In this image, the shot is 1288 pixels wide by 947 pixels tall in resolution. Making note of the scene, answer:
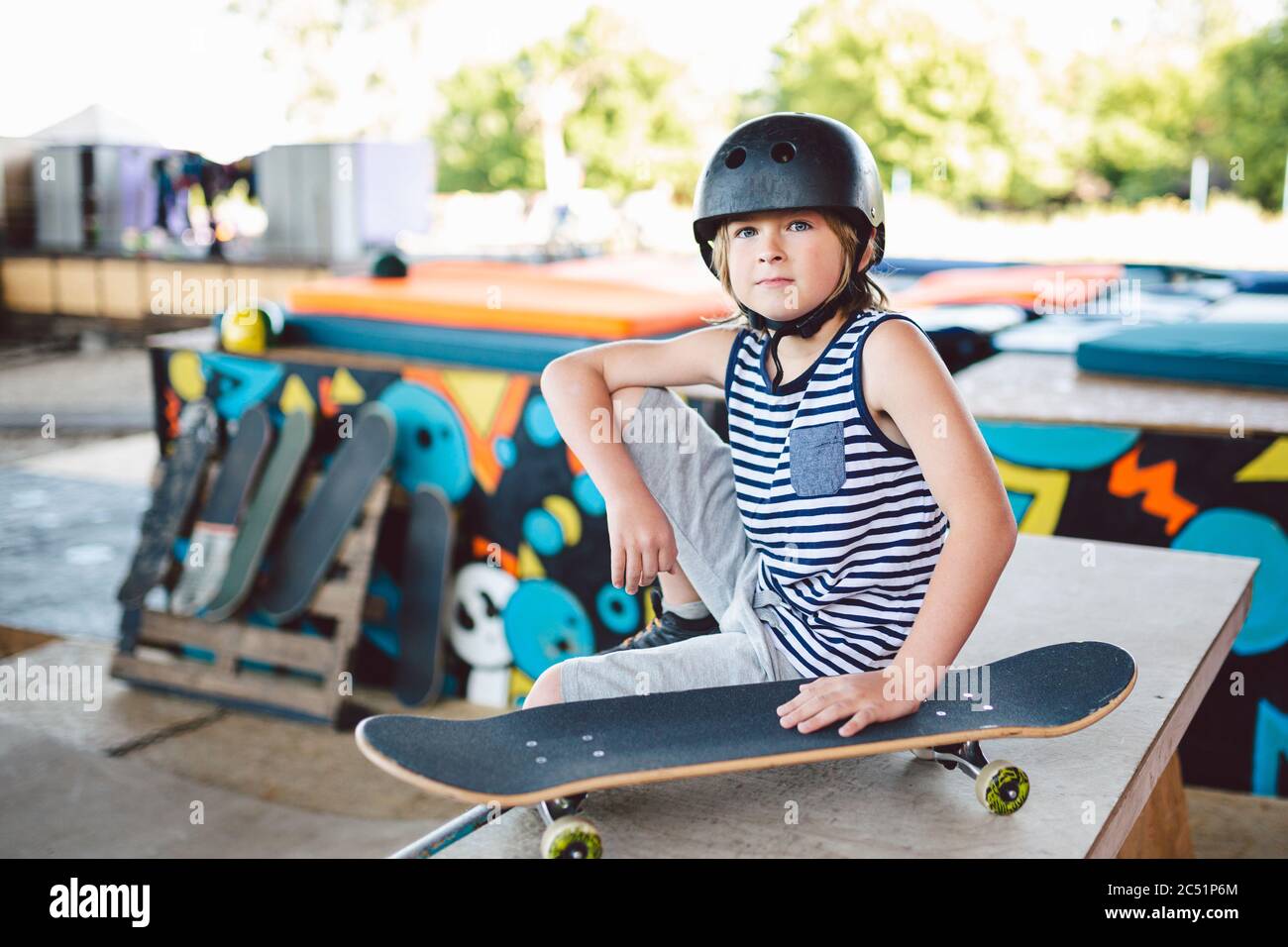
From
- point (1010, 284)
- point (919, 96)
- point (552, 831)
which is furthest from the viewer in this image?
point (919, 96)

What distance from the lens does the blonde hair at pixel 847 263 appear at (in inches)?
65.6

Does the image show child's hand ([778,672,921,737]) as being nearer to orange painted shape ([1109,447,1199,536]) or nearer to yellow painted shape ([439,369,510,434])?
orange painted shape ([1109,447,1199,536])

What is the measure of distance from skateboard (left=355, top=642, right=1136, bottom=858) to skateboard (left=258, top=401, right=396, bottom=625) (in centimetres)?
237

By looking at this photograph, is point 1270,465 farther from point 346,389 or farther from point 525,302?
point 346,389

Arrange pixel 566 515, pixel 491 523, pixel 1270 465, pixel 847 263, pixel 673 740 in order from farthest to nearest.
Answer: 1. pixel 491 523
2. pixel 566 515
3. pixel 1270 465
4. pixel 847 263
5. pixel 673 740

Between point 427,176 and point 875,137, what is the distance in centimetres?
2115

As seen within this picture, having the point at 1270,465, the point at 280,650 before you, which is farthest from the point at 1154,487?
the point at 280,650

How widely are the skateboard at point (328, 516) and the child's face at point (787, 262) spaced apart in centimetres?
237

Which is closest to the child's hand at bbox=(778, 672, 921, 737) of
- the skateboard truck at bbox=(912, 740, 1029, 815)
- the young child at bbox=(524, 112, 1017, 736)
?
the young child at bbox=(524, 112, 1017, 736)

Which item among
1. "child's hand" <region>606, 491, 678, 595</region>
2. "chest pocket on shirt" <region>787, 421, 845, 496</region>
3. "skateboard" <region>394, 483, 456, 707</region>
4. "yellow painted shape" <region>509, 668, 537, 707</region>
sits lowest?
"yellow painted shape" <region>509, 668, 537, 707</region>

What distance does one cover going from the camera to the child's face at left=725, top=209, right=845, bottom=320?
164 cm

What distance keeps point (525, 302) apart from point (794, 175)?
2.63 m

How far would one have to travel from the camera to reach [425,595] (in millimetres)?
3869

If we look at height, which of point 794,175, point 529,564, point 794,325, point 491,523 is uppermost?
point 794,175
